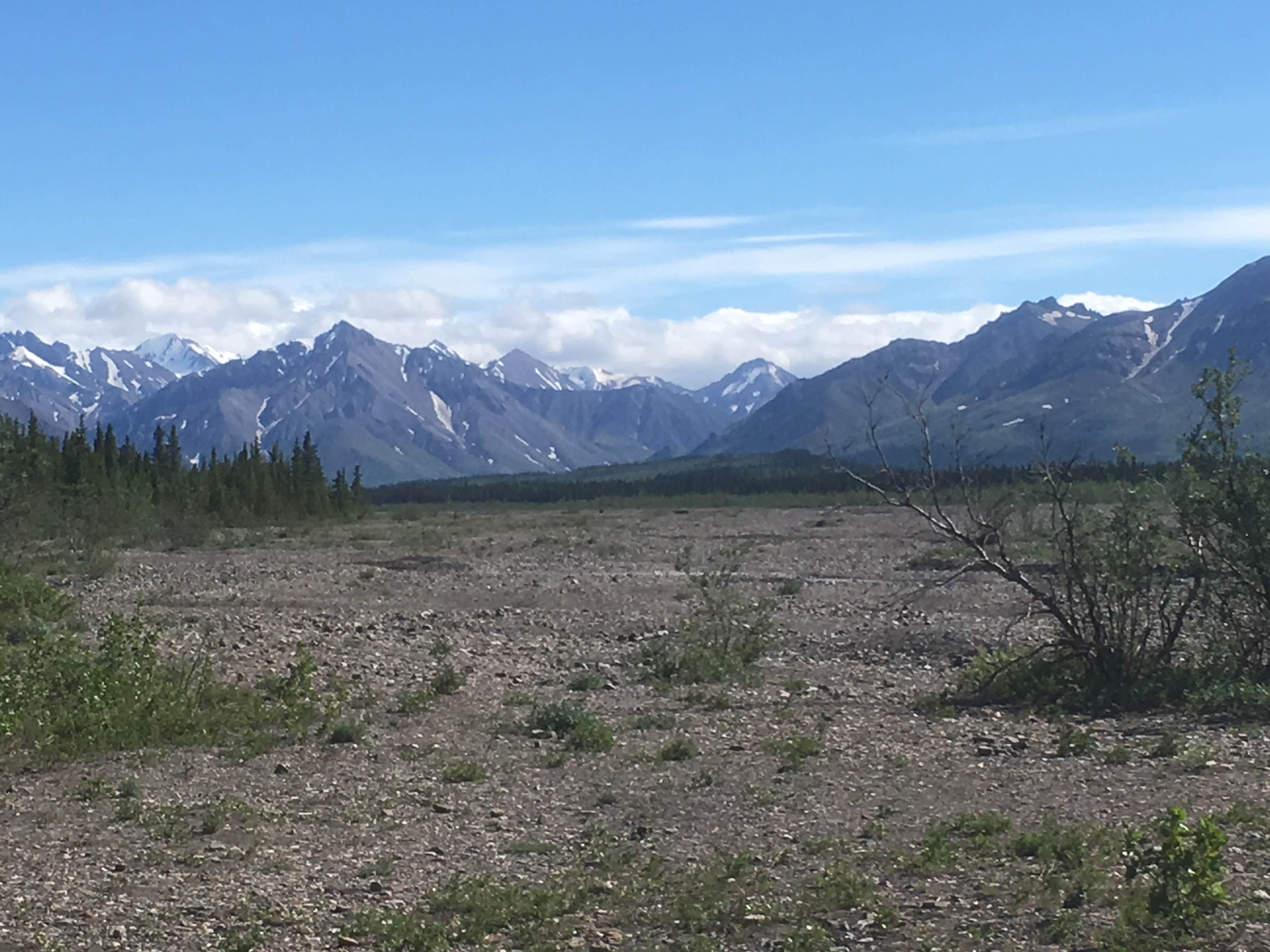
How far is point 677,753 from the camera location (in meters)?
15.7

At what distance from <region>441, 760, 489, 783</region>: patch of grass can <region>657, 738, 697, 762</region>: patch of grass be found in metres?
2.11

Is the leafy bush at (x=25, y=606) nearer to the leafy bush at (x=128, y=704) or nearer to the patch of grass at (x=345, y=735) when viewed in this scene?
the leafy bush at (x=128, y=704)

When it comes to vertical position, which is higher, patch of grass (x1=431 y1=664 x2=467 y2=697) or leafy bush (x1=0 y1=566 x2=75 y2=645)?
leafy bush (x1=0 y1=566 x2=75 y2=645)

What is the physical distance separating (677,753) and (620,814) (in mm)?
2618

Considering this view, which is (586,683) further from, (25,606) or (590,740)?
(25,606)

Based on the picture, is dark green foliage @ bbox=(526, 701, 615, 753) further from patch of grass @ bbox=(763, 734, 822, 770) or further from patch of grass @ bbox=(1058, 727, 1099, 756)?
patch of grass @ bbox=(1058, 727, 1099, 756)

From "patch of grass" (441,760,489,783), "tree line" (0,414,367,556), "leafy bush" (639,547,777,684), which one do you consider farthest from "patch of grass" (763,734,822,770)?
"tree line" (0,414,367,556)

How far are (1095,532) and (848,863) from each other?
1031 cm

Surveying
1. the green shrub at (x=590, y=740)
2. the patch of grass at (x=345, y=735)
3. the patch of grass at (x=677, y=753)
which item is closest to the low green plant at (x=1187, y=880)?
the patch of grass at (x=677, y=753)

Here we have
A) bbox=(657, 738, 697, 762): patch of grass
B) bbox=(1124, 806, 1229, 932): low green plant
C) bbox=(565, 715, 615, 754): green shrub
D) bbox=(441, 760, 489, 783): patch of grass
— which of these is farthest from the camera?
bbox=(565, 715, 615, 754): green shrub

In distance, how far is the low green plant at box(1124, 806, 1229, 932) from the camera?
8375 millimetres

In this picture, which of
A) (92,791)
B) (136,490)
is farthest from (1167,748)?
(136,490)

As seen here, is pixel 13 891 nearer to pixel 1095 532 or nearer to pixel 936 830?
pixel 936 830

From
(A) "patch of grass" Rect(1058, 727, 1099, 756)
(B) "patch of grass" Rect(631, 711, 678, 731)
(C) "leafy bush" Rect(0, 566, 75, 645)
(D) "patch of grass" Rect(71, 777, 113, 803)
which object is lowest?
(B) "patch of grass" Rect(631, 711, 678, 731)
